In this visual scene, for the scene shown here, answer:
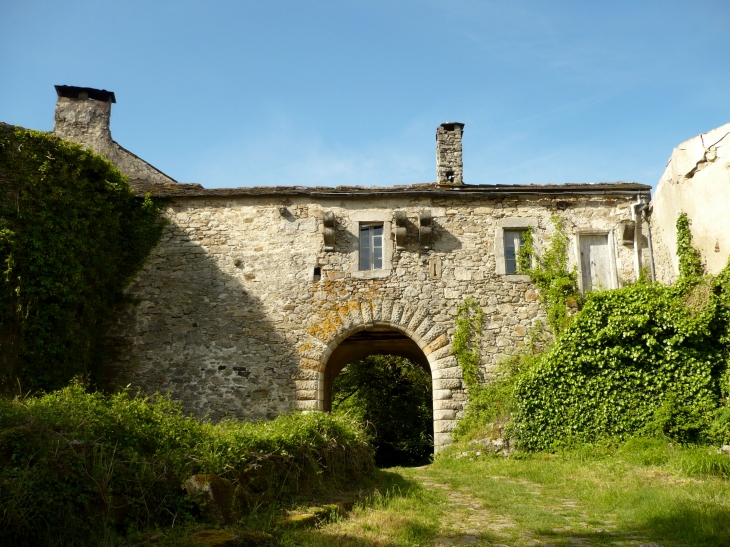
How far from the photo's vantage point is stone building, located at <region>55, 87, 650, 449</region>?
12664mm

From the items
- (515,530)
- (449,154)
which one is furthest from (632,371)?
(515,530)

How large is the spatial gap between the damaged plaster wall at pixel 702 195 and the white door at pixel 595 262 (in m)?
1.22

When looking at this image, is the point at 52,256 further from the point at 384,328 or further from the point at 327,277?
the point at 384,328

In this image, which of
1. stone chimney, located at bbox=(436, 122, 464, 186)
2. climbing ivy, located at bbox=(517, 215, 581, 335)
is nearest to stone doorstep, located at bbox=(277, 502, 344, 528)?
climbing ivy, located at bbox=(517, 215, 581, 335)

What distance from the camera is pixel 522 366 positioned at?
40.3 ft

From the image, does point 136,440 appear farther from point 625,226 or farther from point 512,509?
point 625,226

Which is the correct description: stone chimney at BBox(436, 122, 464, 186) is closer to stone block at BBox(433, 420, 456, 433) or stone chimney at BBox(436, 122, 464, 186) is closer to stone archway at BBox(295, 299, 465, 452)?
stone archway at BBox(295, 299, 465, 452)

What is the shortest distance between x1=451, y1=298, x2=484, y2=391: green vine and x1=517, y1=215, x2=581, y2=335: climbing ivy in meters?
1.25

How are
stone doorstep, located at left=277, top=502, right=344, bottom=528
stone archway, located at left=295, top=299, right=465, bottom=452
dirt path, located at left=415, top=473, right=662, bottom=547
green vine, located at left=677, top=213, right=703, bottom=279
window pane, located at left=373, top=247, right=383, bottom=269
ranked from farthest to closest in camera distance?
window pane, located at left=373, top=247, right=383, bottom=269 < stone archway, located at left=295, top=299, right=465, bottom=452 < green vine, located at left=677, top=213, right=703, bottom=279 < stone doorstep, located at left=277, top=502, right=344, bottom=528 < dirt path, located at left=415, top=473, right=662, bottom=547

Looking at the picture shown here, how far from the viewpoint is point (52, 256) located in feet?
Answer: 35.4

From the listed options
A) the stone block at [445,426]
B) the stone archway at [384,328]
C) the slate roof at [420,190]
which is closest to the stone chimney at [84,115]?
the slate roof at [420,190]

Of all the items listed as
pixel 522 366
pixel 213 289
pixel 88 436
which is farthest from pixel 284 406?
pixel 88 436

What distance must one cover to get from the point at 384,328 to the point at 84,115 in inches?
395

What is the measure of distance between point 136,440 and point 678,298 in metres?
8.94
